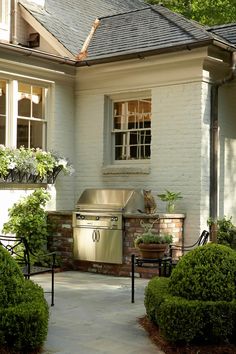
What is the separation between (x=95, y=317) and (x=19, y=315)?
1998 millimetres

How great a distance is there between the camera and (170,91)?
10.8 metres

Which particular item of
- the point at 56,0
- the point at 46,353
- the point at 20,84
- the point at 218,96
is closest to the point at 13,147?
the point at 20,84

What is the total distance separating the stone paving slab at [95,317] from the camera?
18.1ft

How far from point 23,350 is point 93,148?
7.26 m

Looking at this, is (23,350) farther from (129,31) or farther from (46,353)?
(129,31)

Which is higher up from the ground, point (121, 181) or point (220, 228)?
point (121, 181)

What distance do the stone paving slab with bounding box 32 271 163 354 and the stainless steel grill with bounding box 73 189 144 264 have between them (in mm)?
508

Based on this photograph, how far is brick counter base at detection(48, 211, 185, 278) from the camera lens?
9859 mm

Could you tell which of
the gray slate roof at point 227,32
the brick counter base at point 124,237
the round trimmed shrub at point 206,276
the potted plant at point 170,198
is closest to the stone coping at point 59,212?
the brick counter base at point 124,237

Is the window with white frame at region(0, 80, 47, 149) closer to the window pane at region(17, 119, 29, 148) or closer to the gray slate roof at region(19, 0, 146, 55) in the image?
the window pane at region(17, 119, 29, 148)

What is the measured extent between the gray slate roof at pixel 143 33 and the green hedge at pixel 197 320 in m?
5.88

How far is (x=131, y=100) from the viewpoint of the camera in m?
11.7

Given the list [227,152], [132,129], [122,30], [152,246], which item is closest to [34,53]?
[132,129]

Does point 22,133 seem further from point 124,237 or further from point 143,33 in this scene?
point 143,33
